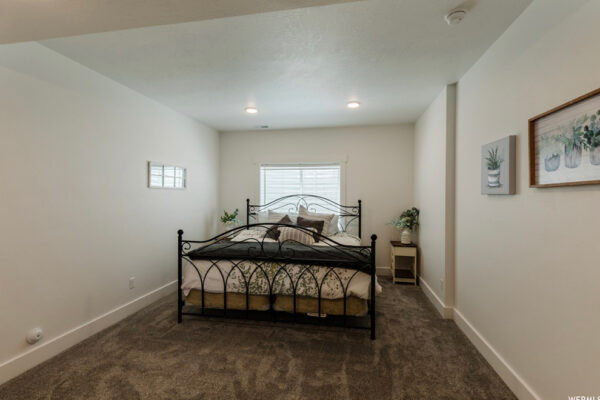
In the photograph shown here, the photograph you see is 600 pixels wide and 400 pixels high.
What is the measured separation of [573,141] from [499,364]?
1.58m

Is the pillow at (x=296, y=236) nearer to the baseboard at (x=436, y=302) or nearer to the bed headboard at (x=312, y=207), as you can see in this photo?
the bed headboard at (x=312, y=207)

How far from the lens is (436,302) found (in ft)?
10.3

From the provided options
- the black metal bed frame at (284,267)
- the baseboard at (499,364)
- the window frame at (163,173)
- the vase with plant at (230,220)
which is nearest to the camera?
the baseboard at (499,364)

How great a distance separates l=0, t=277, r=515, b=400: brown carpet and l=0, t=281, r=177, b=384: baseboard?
0.06 meters

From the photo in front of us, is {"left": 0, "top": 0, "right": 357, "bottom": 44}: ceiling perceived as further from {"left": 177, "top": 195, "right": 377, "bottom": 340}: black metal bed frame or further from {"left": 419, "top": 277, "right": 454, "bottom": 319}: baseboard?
{"left": 419, "top": 277, "right": 454, "bottom": 319}: baseboard

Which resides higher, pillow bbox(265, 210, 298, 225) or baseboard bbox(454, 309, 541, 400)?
pillow bbox(265, 210, 298, 225)

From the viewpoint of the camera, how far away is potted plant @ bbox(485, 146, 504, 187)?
1.99 metres

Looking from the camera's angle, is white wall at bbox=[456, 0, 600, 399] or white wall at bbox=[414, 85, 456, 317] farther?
white wall at bbox=[414, 85, 456, 317]

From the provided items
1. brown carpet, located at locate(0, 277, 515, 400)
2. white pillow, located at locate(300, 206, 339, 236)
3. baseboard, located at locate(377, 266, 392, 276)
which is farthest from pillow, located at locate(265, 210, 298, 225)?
brown carpet, located at locate(0, 277, 515, 400)

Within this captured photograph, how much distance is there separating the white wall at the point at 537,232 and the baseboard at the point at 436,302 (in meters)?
0.45

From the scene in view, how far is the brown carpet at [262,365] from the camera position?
5.94ft

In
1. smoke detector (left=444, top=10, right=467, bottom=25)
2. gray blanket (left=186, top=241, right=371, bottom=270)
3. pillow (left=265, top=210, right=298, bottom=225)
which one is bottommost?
gray blanket (left=186, top=241, right=371, bottom=270)

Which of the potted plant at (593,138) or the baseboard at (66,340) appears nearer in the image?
the potted plant at (593,138)

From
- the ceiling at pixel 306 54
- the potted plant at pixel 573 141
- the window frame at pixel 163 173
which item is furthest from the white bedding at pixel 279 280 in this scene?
the ceiling at pixel 306 54
